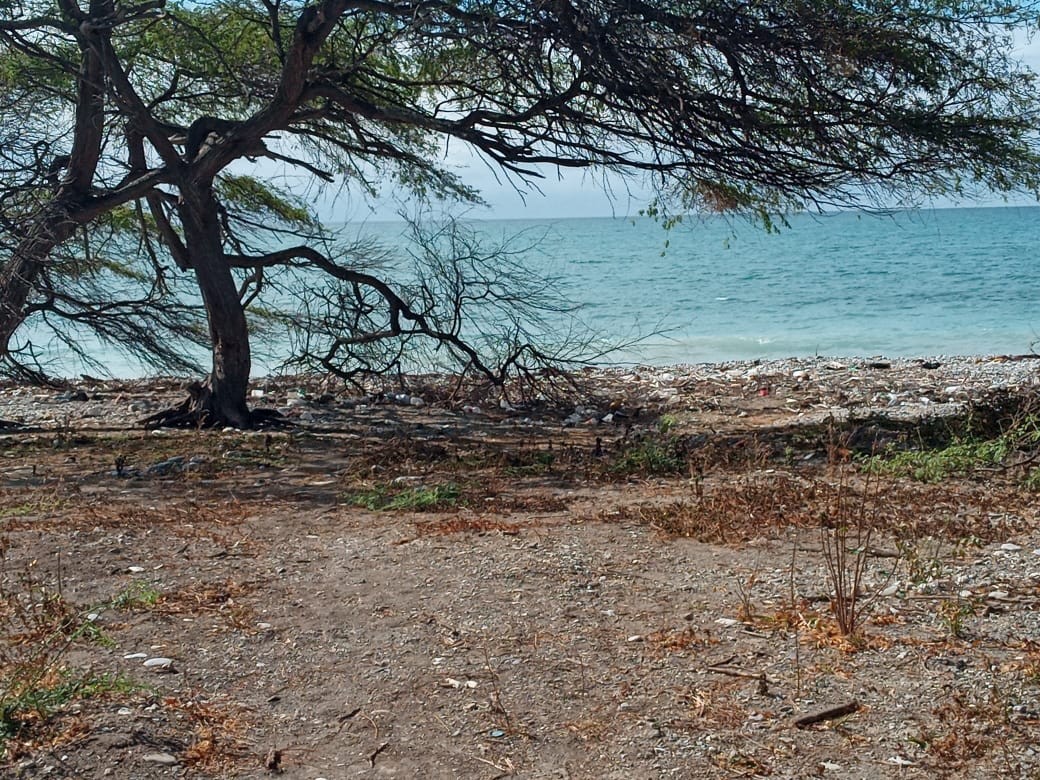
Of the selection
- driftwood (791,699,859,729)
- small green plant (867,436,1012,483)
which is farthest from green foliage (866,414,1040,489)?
driftwood (791,699,859,729)

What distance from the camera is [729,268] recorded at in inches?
1820

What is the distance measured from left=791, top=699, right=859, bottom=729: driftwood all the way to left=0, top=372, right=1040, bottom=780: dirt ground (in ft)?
0.04

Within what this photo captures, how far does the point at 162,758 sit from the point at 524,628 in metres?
1.50

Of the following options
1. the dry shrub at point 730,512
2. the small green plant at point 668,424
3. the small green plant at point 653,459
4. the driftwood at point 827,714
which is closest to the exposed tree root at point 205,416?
the small green plant at point 668,424

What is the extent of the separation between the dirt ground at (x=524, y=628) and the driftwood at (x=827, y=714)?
0.01m

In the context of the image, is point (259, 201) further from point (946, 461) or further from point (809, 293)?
point (809, 293)

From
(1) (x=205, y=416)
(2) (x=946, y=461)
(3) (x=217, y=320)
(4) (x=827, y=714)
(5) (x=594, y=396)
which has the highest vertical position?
(3) (x=217, y=320)

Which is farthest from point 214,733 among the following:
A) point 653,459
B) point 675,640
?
point 653,459

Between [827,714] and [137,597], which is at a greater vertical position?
[137,597]

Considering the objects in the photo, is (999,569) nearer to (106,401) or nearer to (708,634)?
(708,634)

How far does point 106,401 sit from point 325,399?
2810 mm

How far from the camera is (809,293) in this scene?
115 ft

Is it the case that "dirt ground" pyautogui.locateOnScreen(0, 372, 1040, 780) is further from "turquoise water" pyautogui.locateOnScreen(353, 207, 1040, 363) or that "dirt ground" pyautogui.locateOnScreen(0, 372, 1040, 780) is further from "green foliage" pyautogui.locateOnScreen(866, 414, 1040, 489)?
"turquoise water" pyautogui.locateOnScreen(353, 207, 1040, 363)

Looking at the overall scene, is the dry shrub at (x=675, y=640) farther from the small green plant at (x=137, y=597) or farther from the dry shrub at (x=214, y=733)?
the small green plant at (x=137, y=597)
